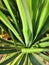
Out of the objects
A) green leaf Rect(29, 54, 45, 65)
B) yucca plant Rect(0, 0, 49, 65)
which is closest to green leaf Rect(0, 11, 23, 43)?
yucca plant Rect(0, 0, 49, 65)

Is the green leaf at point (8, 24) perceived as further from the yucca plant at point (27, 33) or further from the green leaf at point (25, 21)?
the green leaf at point (25, 21)

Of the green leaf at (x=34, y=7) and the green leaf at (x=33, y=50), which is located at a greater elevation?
the green leaf at (x=34, y=7)

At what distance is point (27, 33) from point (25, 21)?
0.12m

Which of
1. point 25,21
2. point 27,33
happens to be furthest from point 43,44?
point 25,21

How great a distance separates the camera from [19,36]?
1.69 meters

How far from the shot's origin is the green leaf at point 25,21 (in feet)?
4.45

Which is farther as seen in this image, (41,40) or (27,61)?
(41,40)

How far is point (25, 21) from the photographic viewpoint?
1.50 meters

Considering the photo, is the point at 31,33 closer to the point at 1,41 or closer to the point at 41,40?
the point at 41,40

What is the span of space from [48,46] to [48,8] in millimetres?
397

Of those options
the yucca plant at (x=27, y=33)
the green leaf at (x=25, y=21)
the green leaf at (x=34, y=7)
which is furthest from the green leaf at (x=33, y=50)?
the green leaf at (x=34, y=7)

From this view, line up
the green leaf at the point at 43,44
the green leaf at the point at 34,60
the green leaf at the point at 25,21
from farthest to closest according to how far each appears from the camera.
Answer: the green leaf at the point at 43,44 → the green leaf at the point at 34,60 → the green leaf at the point at 25,21

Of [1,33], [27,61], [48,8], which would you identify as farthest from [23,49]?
[1,33]

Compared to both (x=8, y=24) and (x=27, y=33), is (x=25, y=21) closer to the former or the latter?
(x=27, y=33)
